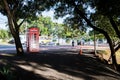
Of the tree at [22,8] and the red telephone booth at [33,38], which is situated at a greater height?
the tree at [22,8]

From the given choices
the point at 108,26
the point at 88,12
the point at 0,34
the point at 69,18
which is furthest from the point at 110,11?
the point at 0,34

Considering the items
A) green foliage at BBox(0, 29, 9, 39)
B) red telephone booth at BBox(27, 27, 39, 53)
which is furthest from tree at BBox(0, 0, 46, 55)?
green foliage at BBox(0, 29, 9, 39)

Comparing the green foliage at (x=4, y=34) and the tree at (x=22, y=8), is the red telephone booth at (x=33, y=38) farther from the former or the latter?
the green foliage at (x=4, y=34)

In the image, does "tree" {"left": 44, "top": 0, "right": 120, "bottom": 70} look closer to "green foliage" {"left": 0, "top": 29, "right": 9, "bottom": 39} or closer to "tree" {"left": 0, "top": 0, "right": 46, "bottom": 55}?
"tree" {"left": 0, "top": 0, "right": 46, "bottom": 55}

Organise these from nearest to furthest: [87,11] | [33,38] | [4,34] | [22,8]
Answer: [87,11], [22,8], [33,38], [4,34]

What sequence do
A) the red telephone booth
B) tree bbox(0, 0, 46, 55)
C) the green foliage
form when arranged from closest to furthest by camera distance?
tree bbox(0, 0, 46, 55) → the red telephone booth → the green foliage

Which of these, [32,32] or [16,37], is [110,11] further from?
[32,32]

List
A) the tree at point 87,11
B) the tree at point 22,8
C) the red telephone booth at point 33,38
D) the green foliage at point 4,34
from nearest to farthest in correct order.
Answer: the tree at point 87,11 < the tree at point 22,8 < the red telephone booth at point 33,38 < the green foliage at point 4,34

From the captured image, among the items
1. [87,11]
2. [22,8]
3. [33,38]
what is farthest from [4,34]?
[87,11]

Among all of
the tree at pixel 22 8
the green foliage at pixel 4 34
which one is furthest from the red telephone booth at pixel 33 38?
the green foliage at pixel 4 34

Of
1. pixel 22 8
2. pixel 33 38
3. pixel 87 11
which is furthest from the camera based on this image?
pixel 33 38

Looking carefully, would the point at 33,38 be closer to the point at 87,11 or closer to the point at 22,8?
the point at 22,8

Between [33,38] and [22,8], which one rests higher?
[22,8]

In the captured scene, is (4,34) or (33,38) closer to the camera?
(33,38)
